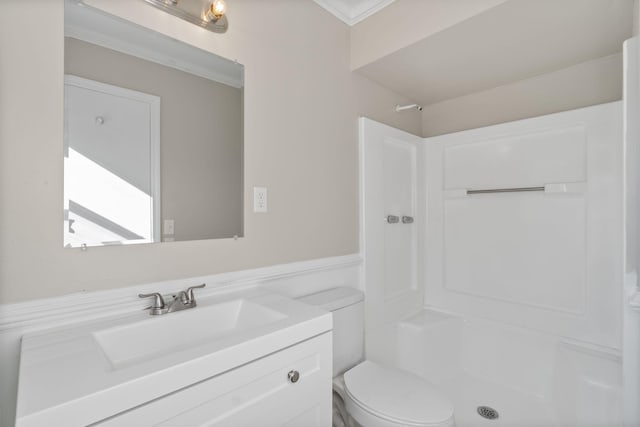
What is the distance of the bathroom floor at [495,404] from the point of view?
172 cm

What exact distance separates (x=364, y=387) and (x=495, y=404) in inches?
38.8

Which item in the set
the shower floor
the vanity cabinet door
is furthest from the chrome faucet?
the shower floor

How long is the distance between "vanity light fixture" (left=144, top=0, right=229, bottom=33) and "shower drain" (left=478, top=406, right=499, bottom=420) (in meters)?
2.35

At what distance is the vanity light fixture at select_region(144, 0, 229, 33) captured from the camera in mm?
1162

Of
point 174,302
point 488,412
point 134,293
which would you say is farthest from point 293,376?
point 488,412

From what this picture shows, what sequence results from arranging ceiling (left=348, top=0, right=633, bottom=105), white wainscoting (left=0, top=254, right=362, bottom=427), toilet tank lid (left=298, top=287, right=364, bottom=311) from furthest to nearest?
toilet tank lid (left=298, top=287, right=364, bottom=311) → ceiling (left=348, top=0, right=633, bottom=105) → white wainscoting (left=0, top=254, right=362, bottom=427)

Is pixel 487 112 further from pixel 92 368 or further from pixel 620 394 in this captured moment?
pixel 92 368

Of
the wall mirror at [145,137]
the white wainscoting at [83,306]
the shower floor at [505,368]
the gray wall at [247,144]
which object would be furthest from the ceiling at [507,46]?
the shower floor at [505,368]

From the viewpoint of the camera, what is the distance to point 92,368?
0.71 metres

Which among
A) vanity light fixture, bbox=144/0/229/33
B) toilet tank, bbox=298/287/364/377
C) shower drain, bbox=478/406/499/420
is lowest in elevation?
shower drain, bbox=478/406/499/420

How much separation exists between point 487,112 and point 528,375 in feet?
5.48

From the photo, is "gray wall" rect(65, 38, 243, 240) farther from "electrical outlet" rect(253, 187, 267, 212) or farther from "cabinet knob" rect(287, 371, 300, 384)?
"cabinet knob" rect(287, 371, 300, 384)

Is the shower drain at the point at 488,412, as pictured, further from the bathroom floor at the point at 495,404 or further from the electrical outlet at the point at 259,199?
the electrical outlet at the point at 259,199

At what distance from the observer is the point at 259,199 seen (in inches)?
56.2
